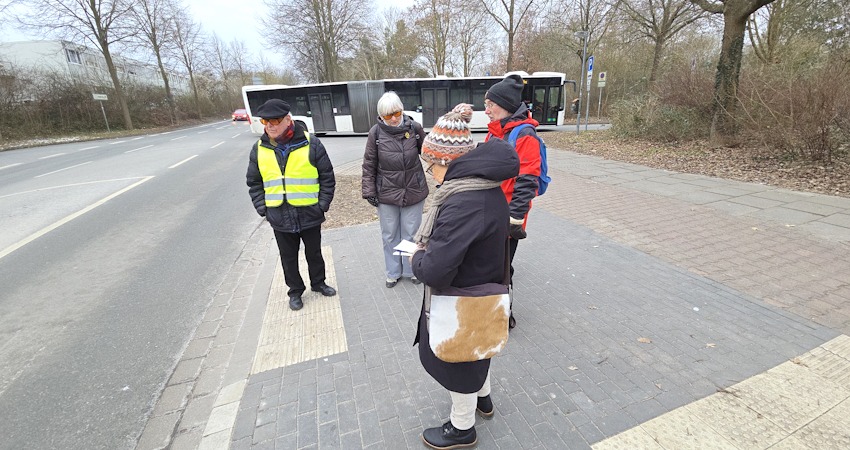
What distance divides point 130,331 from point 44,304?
4.55ft

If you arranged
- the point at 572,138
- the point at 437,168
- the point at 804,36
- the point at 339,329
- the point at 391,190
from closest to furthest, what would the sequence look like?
the point at 437,168 → the point at 339,329 → the point at 391,190 → the point at 804,36 → the point at 572,138

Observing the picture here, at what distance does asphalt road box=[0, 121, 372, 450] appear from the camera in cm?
254

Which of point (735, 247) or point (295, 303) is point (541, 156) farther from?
point (735, 247)

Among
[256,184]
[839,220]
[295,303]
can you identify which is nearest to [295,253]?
[295,303]

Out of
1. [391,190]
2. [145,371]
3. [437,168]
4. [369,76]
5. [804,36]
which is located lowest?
[145,371]

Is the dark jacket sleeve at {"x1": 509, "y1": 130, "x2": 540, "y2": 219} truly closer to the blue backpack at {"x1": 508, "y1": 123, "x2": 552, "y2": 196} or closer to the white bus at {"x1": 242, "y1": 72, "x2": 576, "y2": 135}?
the blue backpack at {"x1": 508, "y1": 123, "x2": 552, "y2": 196}

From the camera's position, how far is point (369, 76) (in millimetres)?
45094

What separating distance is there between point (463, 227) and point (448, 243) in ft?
0.29

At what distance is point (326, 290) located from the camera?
3865mm

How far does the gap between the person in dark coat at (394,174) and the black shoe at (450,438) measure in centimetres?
187

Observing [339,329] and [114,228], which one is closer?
[339,329]

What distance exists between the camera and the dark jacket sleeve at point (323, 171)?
133 inches

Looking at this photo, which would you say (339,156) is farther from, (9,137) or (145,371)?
(9,137)

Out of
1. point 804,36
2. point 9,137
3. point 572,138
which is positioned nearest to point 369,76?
point 9,137
